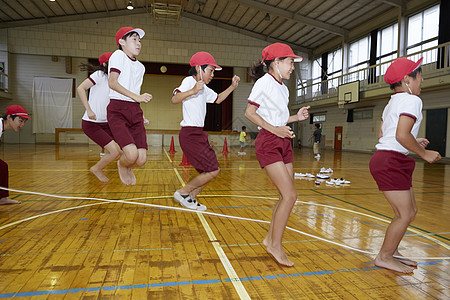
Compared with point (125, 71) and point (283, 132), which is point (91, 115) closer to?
point (125, 71)

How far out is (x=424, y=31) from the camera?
13.0 m

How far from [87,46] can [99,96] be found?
705 inches

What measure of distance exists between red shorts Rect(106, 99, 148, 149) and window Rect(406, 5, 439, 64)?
13023 millimetres

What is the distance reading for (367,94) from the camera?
14.7 metres

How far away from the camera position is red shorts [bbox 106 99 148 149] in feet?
10.0

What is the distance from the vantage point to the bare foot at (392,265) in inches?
80.9

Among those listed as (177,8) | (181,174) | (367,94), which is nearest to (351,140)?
(367,94)

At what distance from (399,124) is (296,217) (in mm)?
1764

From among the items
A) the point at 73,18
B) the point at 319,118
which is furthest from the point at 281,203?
the point at 73,18

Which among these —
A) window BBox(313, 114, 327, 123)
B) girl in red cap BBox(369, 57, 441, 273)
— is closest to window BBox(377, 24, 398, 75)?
window BBox(313, 114, 327, 123)

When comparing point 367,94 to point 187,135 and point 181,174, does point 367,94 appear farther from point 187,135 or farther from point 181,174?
point 187,135

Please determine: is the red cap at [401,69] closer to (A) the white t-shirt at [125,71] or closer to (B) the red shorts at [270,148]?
(B) the red shorts at [270,148]

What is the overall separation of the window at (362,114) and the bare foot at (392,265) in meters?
15.7

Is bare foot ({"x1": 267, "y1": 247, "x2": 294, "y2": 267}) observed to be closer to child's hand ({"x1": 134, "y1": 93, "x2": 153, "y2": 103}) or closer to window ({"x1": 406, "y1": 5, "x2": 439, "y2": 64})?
child's hand ({"x1": 134, "y1": 93, "x2": 153, "y2": 103})
